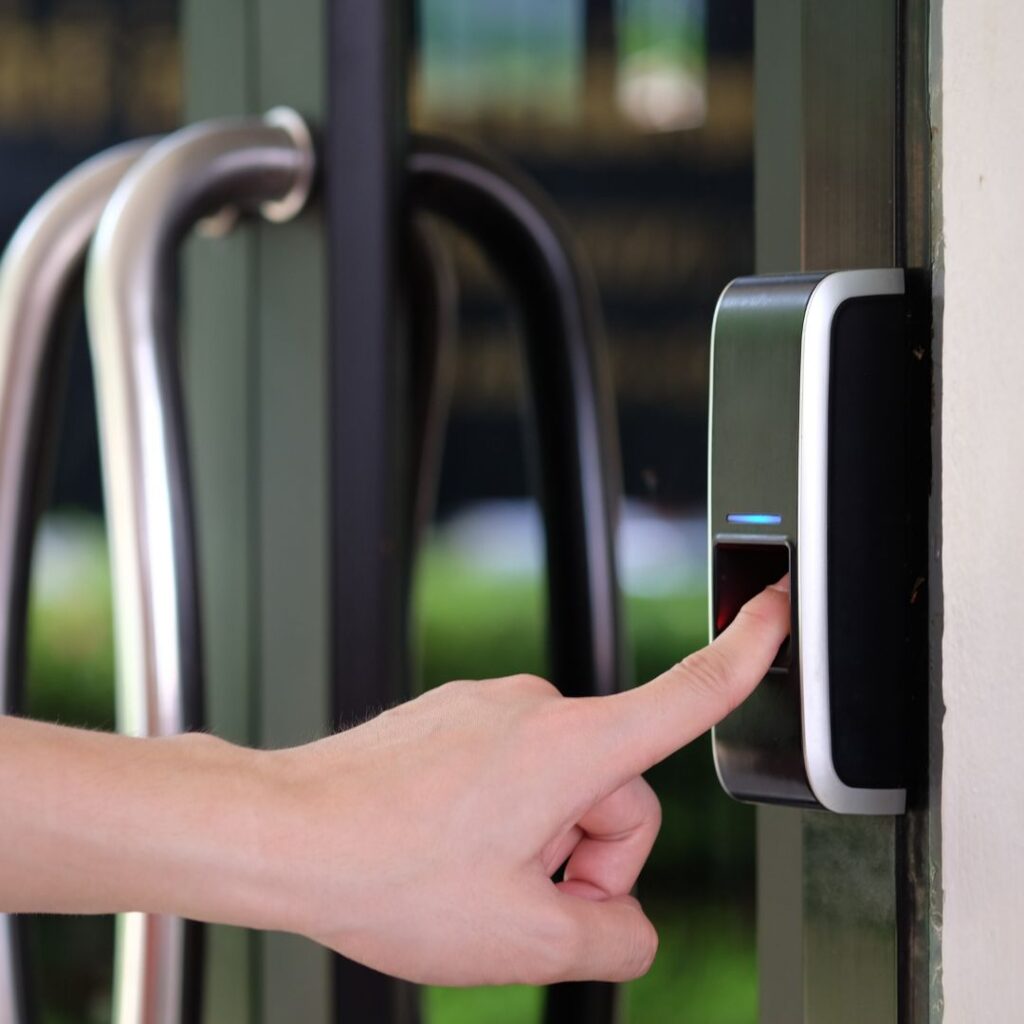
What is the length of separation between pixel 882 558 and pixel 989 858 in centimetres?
10

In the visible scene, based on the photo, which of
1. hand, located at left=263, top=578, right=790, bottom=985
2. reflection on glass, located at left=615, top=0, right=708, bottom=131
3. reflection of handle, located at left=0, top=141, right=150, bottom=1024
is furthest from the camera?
reflection of handle, located at left=0, top=141, right=150, bottom=1024

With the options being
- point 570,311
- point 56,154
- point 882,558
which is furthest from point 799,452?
point 56,154

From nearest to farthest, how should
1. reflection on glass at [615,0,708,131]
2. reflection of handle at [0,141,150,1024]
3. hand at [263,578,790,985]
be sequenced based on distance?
hand at [263,578,790,985]
reflection on glass at [615,0,708,131]
reflection of handle at [0,141,150,1024]

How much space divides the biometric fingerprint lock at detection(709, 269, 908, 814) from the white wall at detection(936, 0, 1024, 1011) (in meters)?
0.02

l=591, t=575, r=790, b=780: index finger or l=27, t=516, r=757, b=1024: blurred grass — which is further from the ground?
l=591, t=575, r=790, b=780: index finger

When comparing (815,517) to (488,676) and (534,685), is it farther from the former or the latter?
(488,676)

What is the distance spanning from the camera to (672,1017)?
0.76 metres

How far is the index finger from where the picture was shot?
41 cm

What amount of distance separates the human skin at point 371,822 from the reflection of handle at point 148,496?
35 centimetres

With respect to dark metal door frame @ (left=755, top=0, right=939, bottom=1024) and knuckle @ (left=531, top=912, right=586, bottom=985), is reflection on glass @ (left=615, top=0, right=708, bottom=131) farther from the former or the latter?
knuckle @ (left=531, top=912, right=586, bottom=985)

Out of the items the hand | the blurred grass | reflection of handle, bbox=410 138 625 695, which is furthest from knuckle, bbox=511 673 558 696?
reflection of handle, bbox=410 138 625 695

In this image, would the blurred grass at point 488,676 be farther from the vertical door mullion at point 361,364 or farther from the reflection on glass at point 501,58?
the reflection on glass at point 501,58

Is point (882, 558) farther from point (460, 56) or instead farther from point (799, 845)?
point (460, 56)

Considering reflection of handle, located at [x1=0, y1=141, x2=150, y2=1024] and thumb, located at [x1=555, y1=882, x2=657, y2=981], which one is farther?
reflection of handle, located at [x1=0, y1=141, x2=150, y2=1024]
